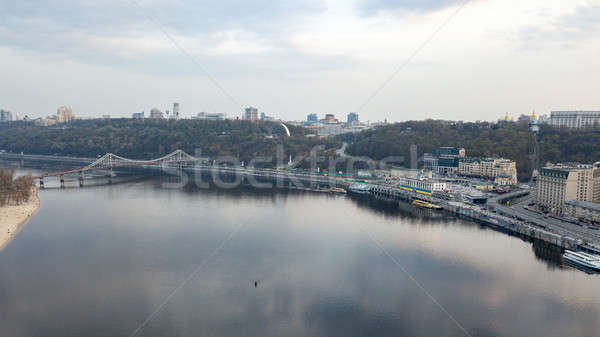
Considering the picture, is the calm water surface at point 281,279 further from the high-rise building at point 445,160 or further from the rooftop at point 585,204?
the high-rise building at point 445,160

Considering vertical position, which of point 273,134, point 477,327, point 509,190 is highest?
point 273,134

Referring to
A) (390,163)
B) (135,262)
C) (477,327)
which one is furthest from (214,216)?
(390,163)

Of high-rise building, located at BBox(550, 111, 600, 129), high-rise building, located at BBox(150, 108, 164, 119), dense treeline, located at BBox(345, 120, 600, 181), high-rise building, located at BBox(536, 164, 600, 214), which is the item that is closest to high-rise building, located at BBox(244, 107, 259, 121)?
high-rise building, located at BBox(150, 108, 164, 119)

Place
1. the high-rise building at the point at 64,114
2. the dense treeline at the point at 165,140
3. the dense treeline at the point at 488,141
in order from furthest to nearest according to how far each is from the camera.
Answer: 1. the high-rise building at the point at 64,114
2. the dense treeline at the point at 165,140
3. the dense treeline at the point at 488,141

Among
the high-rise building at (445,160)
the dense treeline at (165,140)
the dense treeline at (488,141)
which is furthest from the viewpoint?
the dense treeline at (165,140)

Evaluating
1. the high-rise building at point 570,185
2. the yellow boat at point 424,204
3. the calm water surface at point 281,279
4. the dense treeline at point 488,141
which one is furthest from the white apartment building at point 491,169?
the calm water surface at point 281,279

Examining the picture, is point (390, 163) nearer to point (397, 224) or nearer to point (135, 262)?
point (397, 224)
